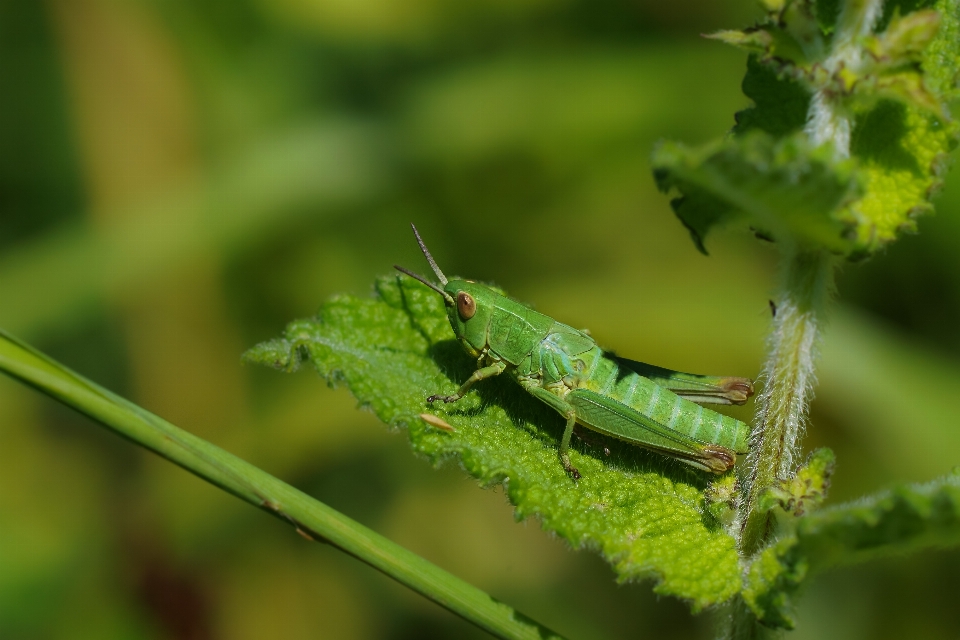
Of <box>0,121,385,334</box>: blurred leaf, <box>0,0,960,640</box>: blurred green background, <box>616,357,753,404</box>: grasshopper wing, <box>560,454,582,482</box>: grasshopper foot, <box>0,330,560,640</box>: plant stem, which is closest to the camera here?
<box>0,330,560,640</box>: plant stem

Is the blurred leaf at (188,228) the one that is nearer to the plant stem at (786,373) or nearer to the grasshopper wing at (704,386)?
the grasshopper wing at (704,386)

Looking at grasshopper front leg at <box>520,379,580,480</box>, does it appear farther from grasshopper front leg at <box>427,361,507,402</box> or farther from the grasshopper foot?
grasshopper front leg at <box>427,361,507,402</box>

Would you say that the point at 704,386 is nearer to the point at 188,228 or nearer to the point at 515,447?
the point at 515,447

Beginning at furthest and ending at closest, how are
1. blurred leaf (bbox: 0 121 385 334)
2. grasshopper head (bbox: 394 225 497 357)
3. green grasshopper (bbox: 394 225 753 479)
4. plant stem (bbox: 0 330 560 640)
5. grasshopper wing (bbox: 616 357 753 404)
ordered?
blurred leaf (bbox: 0 121 385 334) → grasshopper head (bbox: 394 225 497 357) → grasshopper wing (bbox: 616 357 753 404) → green grasshopper (bbox: 394 225 753 479) → plant stem (bbox: 0 330 560 640)

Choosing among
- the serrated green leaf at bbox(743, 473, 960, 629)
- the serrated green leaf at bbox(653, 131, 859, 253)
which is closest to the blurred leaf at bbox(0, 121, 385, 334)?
the serrated green leaf at bbox(653, 131, 859, 253)

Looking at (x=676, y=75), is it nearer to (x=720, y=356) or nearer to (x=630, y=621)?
(x=720, y=356)
